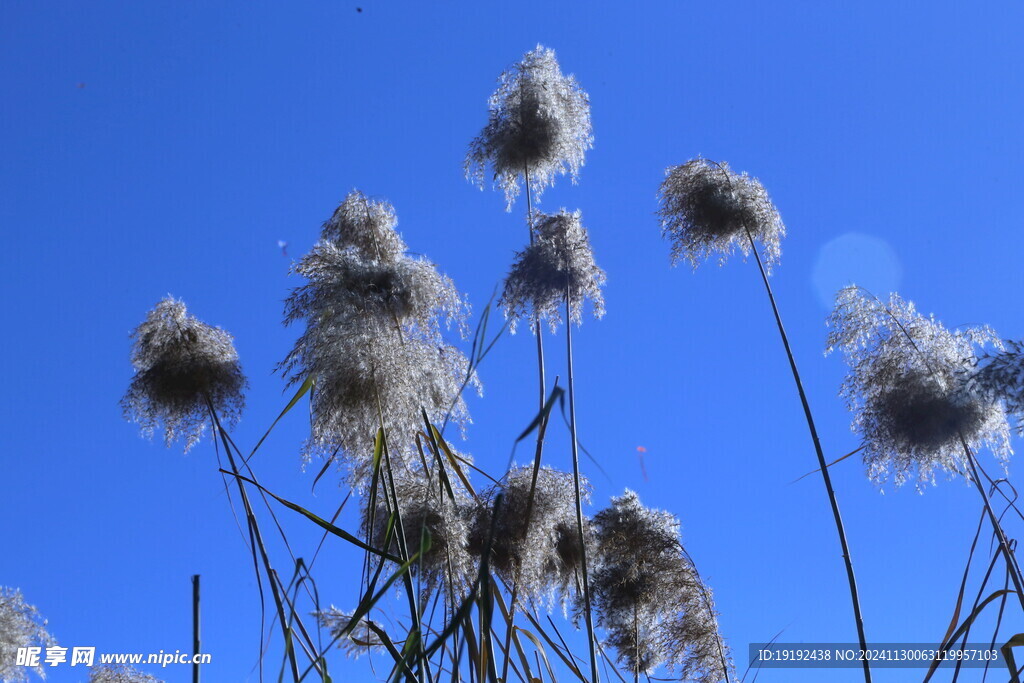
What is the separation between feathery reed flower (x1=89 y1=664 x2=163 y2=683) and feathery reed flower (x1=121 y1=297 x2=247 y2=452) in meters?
2.26

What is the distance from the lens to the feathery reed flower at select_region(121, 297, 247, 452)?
4352 mm

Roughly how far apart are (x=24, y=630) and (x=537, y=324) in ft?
18.2

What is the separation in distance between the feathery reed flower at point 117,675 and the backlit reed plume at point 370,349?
2616 millimetres

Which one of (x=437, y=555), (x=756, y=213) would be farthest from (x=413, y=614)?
(x=756, y=213)

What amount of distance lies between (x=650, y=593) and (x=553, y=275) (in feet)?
6.87

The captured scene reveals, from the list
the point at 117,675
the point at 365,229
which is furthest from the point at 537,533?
the point at 117,675

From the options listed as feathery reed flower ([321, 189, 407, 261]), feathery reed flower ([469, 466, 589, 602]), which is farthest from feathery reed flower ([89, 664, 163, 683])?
feathery reed flower ([321, 189, 407, 261])

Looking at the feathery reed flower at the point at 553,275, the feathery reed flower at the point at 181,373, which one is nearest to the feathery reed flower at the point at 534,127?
the feathery reed flower at the point at 553,275

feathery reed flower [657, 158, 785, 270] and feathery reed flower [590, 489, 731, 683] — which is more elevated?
feathery reed flower [657, 158, 785, 270]

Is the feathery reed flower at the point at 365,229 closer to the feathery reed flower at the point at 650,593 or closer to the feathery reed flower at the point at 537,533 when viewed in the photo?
the feathery reed flower at the point at 537,533

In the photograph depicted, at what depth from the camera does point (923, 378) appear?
5043mm

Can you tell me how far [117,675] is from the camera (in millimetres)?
6035

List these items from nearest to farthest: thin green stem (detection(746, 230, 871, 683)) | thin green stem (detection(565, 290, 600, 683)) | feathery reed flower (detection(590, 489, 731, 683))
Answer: thin green stem (detection(565, 290, 600, 683)) < thin green stem (detection(746, 230, 871, 683)) < feathery reed flower (detection(590, 489, 731, 683))

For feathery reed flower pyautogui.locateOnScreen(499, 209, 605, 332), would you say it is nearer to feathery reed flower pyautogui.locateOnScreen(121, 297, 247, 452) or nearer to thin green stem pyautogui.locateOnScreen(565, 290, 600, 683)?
thin green stem pyautogui.locateOnScreen(565, 290, 600, 683)
